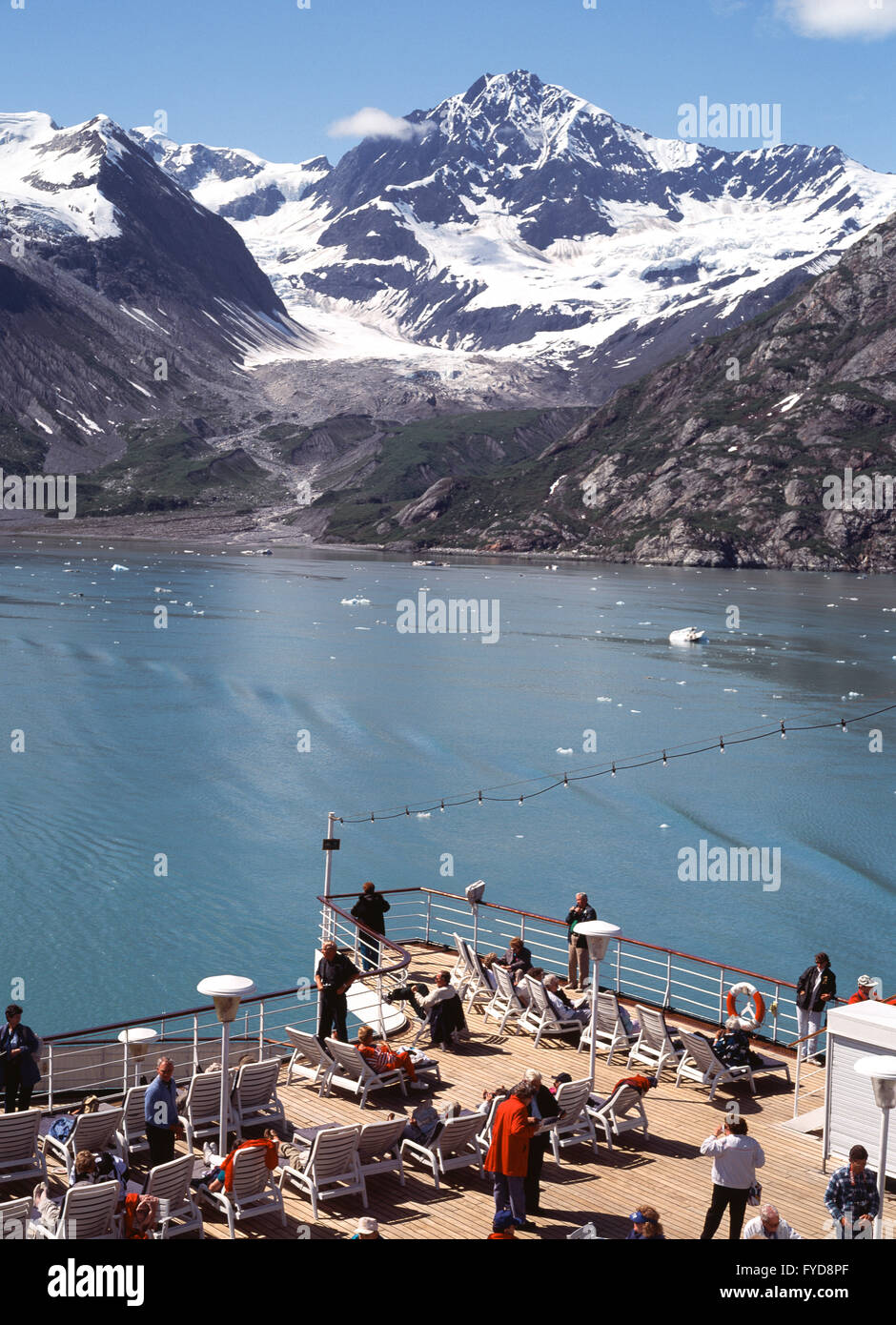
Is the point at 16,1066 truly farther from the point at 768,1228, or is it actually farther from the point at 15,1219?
the point at 768,1228

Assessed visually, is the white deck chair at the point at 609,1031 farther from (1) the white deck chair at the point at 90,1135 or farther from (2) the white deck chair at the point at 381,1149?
(1) the white deck chair at the point at 90,1135

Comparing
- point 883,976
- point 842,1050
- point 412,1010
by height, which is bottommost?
point 883,976

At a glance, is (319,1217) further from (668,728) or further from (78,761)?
(668,728)

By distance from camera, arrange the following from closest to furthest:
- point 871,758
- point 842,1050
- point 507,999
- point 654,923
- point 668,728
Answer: point 842,1050
point 507,999
point 654,923
point 871,758
point 668,728

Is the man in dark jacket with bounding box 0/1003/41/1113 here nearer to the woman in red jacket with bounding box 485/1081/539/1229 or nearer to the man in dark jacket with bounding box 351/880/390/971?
the woman in red jacket with bounding box 485/1081/539/1229

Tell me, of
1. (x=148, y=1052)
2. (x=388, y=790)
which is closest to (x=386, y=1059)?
(x=148, y=1052)

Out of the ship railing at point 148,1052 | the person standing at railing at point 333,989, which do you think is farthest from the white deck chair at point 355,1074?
the person standing at railing at point 333,989
